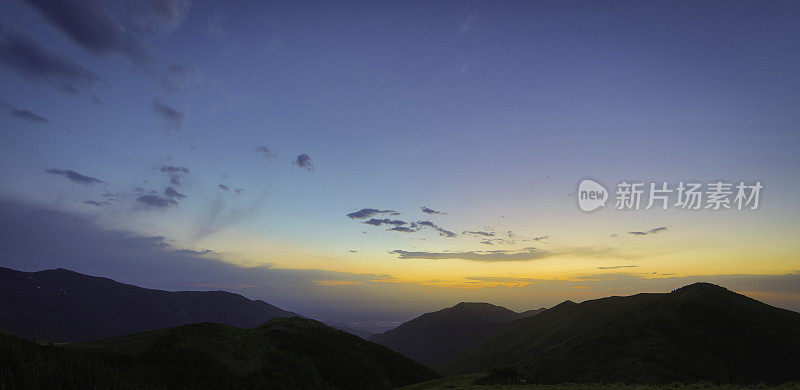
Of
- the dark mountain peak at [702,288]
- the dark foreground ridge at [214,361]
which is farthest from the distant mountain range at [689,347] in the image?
the dark foreground ridge at [214,361]

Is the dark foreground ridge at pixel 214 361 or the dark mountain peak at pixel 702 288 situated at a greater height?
the dark mountain peak at pixel 702 288

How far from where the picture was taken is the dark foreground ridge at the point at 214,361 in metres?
27.9

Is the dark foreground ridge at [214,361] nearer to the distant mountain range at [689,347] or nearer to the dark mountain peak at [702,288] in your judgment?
the distant mountain range at [689,347]

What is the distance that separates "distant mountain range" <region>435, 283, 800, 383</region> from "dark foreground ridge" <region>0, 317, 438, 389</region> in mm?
33754

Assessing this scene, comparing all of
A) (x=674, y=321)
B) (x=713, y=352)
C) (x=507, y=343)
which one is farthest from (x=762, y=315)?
(x=507, y=343)

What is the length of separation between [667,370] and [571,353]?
18.7m

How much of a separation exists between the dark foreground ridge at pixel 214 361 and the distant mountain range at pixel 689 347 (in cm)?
3375

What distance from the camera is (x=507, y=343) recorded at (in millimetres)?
165625

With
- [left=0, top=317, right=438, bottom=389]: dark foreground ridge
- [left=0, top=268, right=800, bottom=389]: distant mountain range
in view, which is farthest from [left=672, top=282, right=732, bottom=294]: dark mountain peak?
[left=0, top=317, right=438, bottom=389]: dark foreground ridge

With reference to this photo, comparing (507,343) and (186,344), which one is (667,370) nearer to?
(186,344)

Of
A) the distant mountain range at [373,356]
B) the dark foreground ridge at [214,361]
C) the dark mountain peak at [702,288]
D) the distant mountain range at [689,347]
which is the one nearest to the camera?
the dark foreground ridge at [214,361]

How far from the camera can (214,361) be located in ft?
171

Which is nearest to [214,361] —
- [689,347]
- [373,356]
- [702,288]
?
[373,356]

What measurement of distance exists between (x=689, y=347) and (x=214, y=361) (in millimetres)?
78286
